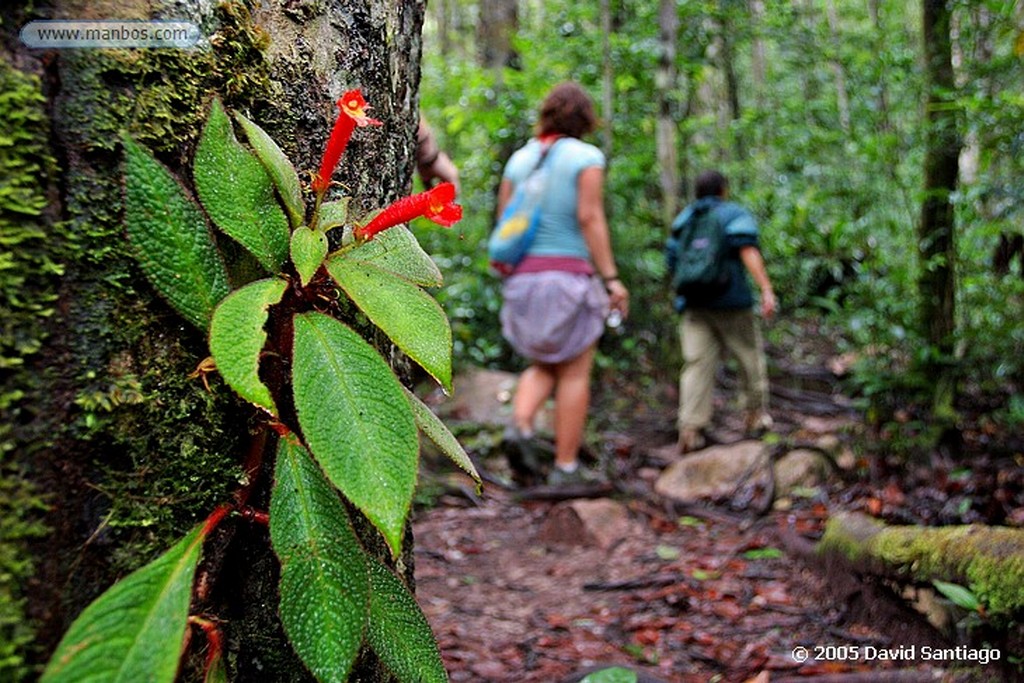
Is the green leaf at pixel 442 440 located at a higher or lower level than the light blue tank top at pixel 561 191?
lower

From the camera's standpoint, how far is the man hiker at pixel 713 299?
18.8 ft

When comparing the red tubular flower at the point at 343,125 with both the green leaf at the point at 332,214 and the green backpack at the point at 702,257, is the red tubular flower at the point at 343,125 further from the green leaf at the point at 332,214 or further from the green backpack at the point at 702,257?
the green backpack at the point at 702,257

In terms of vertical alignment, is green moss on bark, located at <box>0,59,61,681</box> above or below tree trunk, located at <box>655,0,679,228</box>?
below

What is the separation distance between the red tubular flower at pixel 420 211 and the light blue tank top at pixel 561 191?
11.3ft

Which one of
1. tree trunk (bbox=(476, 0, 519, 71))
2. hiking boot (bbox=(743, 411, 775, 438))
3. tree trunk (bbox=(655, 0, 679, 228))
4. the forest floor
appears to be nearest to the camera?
the forest floor

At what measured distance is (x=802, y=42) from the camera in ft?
28.6

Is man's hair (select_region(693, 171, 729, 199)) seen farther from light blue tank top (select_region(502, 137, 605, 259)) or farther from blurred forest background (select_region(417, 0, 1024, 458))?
light blue tank top (select_region(502, 137, 605, 259))

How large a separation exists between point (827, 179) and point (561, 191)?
582 cm

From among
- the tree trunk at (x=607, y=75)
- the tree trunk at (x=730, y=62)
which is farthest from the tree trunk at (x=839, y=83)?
the tree trunk at (x=607, y=75)

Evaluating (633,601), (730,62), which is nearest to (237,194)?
(633,601)

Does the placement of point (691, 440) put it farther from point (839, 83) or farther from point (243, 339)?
point (839, 83)

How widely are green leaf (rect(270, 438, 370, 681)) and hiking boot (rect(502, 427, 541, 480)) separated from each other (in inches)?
158

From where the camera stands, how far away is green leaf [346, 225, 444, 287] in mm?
1138

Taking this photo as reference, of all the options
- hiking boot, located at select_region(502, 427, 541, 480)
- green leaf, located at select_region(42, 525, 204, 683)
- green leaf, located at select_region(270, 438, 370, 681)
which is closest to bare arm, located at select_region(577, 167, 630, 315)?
hiking boot, located at select_region(502, 427, 541, 480)
